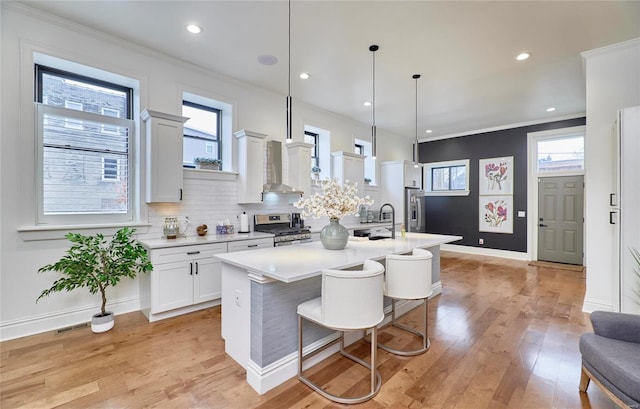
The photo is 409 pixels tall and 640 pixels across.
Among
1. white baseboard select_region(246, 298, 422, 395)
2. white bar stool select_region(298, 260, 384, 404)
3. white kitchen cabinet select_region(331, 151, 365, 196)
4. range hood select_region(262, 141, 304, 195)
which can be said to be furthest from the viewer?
white kitchen cabinet select_region(331, 151, 365, 196)

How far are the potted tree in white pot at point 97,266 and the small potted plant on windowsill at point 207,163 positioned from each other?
4.27 feet

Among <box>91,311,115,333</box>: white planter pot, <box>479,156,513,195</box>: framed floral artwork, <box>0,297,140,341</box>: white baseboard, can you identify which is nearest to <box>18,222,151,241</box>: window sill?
<box>0,297,140,341</box>: white baseboard

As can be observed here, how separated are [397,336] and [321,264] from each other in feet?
4.60

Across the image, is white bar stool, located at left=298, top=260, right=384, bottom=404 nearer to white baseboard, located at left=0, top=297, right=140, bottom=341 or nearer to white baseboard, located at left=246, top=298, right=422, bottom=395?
white baseboard, located at left=246, top=298, right=422, bottom=395

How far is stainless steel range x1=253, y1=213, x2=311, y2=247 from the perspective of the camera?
4211 mm

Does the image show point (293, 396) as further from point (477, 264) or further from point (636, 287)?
point (477, 264)

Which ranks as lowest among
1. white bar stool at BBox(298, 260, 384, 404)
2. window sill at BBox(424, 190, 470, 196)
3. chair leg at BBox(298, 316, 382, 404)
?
chair leg at BBox(298, 316, 382, 404)

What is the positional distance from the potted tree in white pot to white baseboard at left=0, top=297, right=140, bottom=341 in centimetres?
21

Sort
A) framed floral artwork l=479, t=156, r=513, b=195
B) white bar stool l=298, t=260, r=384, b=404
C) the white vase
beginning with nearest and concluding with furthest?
white bar stool l=298, t=260, r=384, b=404, the white vase, framed floral artwork l=479, t=156, r=513, b=195

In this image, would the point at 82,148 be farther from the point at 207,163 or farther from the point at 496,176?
the point at 496,176

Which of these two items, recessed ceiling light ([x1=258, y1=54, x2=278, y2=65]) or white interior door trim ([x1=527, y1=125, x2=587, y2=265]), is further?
white interior door trim ([x1=527, y1=125, x2=587, y2=265])

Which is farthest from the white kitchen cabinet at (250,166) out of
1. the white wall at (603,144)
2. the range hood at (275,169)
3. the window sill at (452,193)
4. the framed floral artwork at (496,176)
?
the framed floral artwork at (496,176)

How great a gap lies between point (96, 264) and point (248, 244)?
1631 mm

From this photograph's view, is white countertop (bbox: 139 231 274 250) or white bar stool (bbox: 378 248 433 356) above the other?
white countertop (bbox: 139 231 274 250)
